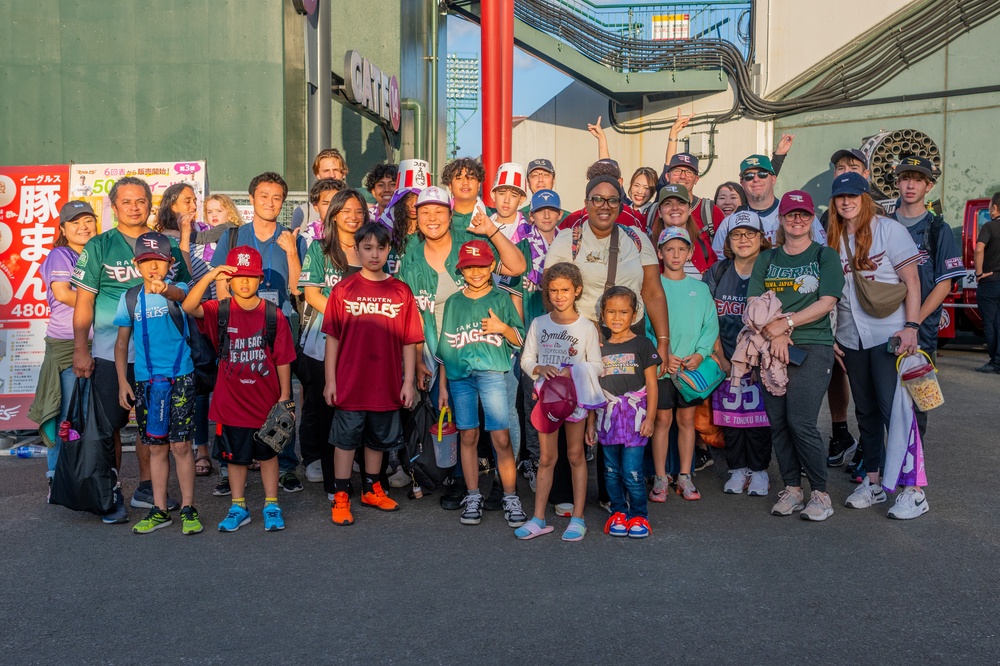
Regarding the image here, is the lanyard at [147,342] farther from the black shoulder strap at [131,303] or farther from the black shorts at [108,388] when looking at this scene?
the black shorts at [108,388]

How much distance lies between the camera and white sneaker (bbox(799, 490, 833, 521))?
5094mm

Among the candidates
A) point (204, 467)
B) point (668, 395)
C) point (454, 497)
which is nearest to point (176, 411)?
point (204, 467)

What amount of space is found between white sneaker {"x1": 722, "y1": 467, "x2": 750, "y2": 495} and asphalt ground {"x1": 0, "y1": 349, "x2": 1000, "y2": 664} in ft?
0.50

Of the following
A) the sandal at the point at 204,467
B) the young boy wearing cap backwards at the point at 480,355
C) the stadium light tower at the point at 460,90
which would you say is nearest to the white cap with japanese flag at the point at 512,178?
the young boy wearing cap backwards at the point at 480,355

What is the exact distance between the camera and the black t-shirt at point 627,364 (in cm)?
496

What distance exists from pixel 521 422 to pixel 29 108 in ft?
29.0

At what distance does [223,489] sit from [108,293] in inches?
58.9

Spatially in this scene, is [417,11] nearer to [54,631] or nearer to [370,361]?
[370,361]

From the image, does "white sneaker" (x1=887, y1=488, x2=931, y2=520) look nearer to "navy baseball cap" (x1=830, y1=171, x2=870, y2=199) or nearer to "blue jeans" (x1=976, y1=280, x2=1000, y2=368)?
"navy baseball cap" (x1=830, y1=171, x2=870, y2=199)

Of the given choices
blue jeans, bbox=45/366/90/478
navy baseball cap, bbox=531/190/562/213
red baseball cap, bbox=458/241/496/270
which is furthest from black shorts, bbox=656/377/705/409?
blue jeans, bbox=45/366/90/478

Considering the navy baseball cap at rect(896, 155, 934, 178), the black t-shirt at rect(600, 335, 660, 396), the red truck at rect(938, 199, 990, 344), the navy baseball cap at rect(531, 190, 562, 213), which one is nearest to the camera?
the black t-shirt at rect(600, 335, 660, 396)

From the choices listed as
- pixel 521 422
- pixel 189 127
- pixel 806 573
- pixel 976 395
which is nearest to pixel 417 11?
pixel 189 127

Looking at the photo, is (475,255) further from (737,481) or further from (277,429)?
(737,481)

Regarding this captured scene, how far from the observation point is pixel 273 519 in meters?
5.04
